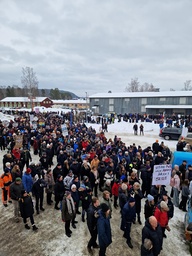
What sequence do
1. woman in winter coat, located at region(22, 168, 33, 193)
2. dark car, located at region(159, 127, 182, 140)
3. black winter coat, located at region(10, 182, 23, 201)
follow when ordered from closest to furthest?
black winter coat, located at region(10, 182, 23, 201), woman in winter coat, located at region(22, 168, 33, 193), dark car, located at region(159, 127, 182, 140)

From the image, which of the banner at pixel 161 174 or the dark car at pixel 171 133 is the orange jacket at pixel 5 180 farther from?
the dark car at pixel 171 133

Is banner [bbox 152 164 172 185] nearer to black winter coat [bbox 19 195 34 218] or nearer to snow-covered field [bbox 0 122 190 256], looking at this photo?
snow-covered field [bbox 0 122 190 256]

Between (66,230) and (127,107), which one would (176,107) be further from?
(66,230)

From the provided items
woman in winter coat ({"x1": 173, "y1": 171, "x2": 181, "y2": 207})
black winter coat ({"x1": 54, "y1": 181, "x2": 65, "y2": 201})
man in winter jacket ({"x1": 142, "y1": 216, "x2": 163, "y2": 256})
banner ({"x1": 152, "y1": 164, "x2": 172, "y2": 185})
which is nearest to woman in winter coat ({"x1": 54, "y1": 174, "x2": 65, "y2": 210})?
black winter coat ({"x1": 54, "y1": 181, "x2": 65, "y2": 201})

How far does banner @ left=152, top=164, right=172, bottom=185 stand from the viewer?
22.8ft

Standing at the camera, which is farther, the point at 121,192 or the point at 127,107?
the point at 127,107

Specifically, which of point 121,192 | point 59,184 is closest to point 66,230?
point 59,184

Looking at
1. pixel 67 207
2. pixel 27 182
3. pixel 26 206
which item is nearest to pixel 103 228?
pixel 67 207

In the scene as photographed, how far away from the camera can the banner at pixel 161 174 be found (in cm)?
694

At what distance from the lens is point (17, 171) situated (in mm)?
8156

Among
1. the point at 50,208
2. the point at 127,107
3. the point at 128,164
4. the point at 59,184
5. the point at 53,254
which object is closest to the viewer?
the point at 53,254

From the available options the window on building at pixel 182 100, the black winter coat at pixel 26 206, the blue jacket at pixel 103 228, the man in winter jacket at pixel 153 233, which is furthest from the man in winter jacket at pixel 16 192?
the window on building at pixel 182 100

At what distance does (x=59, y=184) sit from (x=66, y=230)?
5.03 ft

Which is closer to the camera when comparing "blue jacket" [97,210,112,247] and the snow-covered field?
"blue jacket" [97,210,112,247]
